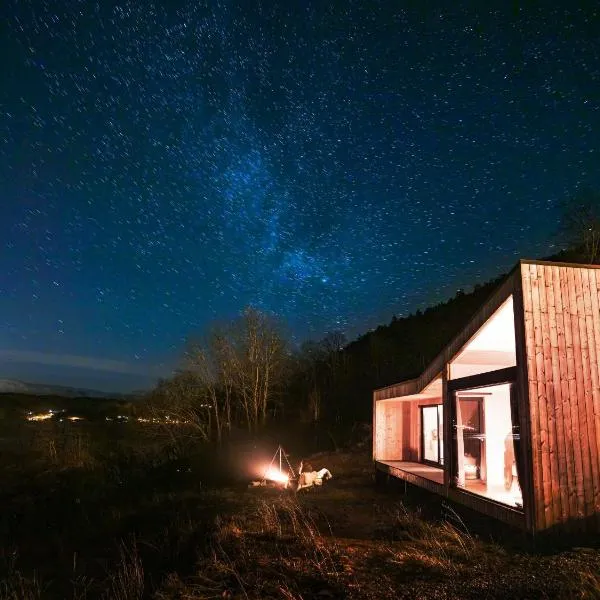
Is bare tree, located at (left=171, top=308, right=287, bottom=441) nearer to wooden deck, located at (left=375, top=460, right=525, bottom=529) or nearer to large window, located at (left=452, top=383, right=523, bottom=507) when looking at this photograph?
wooden deck, located at (left=375, top=460, right=525, bottom=529)

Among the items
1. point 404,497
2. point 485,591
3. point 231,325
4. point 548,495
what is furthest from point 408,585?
point 231,325

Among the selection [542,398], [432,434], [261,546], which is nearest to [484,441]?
[542,398]

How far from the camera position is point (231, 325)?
31.3 m

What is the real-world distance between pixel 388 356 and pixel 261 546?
3515 centimetres

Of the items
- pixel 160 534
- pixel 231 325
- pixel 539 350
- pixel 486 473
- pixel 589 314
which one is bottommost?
pixel 160 534

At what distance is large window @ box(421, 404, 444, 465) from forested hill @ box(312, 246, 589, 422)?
16.7m

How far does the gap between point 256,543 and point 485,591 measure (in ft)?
13.7

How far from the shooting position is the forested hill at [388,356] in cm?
3603

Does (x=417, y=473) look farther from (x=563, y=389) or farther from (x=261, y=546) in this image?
(x=563, y=389)

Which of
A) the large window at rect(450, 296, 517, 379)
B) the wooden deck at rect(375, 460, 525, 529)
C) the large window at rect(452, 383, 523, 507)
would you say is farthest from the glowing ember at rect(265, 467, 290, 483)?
the large window at rect(450, 296, 517, 379)

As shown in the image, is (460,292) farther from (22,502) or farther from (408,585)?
(408,585)

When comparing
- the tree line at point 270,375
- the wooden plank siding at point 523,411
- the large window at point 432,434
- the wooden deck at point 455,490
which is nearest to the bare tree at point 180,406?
the tree line at point 270,375

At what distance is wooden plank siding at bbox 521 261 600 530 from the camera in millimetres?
6836

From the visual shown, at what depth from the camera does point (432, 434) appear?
14.6 m
